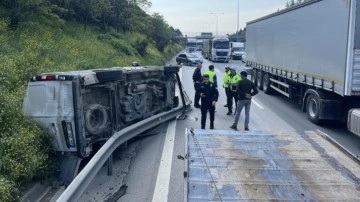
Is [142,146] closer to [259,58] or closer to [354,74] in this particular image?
[354,74]

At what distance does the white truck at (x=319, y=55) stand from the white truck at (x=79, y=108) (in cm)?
514

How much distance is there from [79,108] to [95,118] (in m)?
0.90

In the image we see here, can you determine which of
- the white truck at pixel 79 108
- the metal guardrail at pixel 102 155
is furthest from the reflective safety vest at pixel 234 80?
the white truck at pixel 79 108

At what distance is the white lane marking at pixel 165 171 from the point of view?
6.10 m

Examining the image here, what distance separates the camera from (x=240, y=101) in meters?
10.4

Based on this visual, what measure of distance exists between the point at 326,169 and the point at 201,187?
154 cm

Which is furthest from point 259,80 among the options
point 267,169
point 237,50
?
point 237,50

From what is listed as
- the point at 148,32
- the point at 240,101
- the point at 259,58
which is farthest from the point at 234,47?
the point at 240,101

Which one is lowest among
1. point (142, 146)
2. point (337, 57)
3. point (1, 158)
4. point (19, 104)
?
point (142, 146)

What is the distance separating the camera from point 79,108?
657cm

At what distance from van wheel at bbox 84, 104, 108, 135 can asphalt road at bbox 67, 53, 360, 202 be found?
0.89m

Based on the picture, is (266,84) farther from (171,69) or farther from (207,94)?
(207,94)

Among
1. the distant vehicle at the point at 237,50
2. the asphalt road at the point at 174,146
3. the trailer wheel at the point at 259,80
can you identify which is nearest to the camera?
the asphalt road at the point at 174,146

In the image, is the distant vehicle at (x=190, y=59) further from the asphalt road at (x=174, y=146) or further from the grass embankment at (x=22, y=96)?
the asphalt road at (x=174, y=146)
